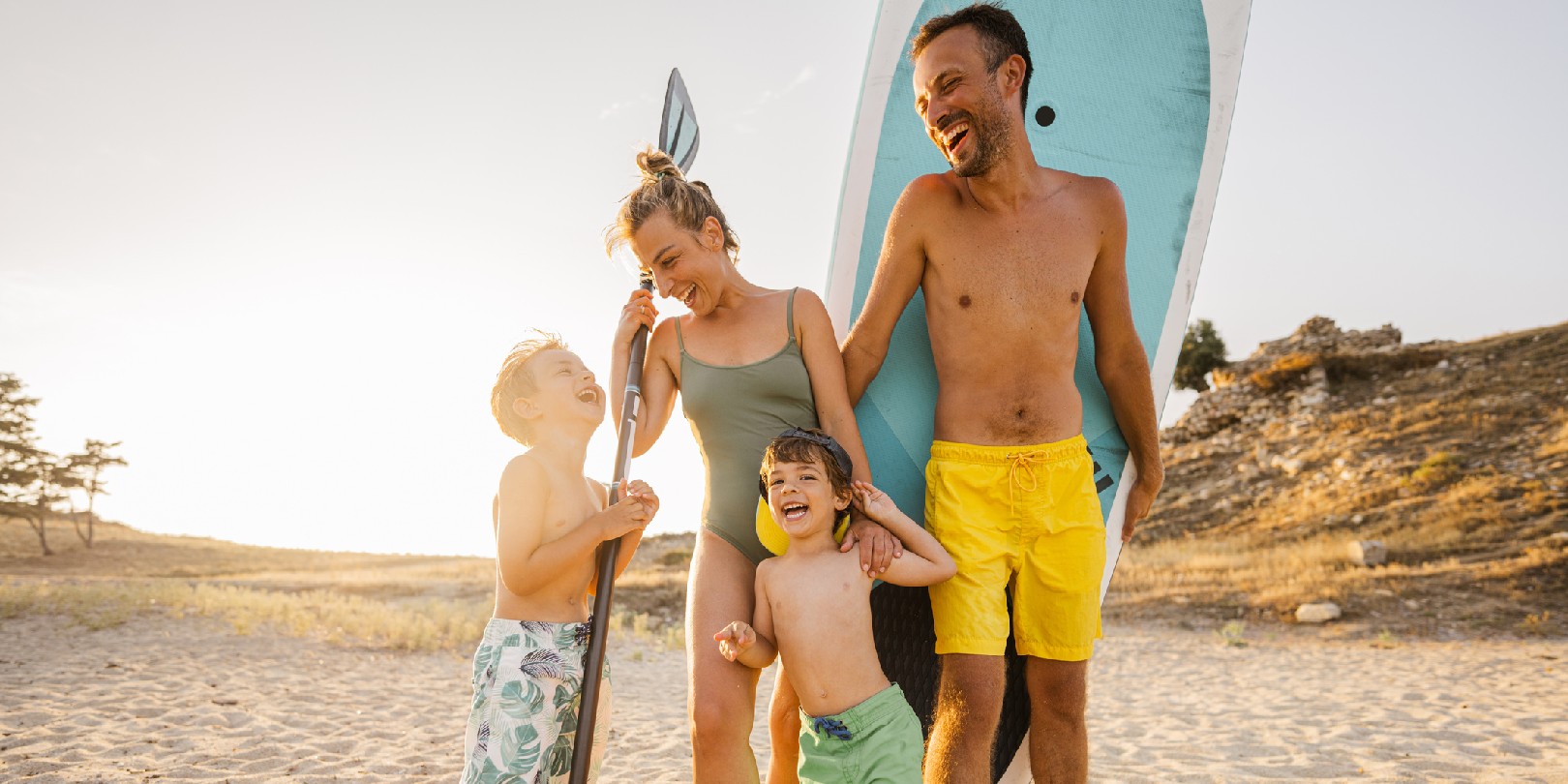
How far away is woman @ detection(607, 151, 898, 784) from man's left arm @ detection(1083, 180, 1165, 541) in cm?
74

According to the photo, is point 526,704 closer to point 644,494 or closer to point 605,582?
point 605,582

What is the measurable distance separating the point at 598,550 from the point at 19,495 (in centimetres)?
2735

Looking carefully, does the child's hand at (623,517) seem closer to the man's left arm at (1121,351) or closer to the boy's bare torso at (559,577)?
the boy's bare torso at (559,577)

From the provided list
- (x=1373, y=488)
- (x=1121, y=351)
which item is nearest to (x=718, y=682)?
(x=1121, y=351)

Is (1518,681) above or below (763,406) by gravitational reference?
below

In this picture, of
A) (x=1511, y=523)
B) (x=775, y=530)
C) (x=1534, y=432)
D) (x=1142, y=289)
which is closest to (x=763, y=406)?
(x=775, y=530)

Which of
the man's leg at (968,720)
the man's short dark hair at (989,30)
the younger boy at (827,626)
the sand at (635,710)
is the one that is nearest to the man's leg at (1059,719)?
the man's leg at (968,720)

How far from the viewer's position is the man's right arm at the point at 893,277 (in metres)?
2.37

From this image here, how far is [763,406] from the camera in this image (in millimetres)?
2283

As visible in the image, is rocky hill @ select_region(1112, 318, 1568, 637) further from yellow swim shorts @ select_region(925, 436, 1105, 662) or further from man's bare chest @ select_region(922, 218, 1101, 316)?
man's bare chest @ select_region(922, 218, 1101, 316)

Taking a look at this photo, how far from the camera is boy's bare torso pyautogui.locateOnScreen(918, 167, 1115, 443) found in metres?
2.27

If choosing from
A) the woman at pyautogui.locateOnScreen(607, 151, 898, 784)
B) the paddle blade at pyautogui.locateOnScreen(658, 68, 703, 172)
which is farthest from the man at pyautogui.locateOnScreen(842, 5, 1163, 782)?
the paddle blade at pyautogui.locateOnScreen(658, 68, 703, 172)

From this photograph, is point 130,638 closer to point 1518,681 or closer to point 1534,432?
point 1518,681

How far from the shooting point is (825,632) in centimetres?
211
